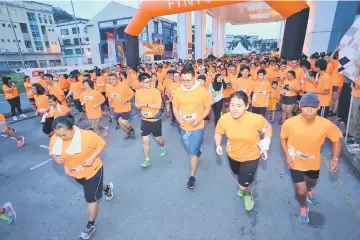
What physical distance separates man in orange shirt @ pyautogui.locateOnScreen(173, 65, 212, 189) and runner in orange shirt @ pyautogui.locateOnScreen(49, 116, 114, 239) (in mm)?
1461

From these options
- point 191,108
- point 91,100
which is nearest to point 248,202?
point 191,108

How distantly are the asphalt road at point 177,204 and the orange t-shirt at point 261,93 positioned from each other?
5.45ft

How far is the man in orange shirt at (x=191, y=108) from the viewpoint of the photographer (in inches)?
142

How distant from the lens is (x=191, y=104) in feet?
11.9

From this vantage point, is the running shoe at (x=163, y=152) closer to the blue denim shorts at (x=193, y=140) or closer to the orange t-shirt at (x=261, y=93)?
the blue denim shorts at (x=193, y=140)

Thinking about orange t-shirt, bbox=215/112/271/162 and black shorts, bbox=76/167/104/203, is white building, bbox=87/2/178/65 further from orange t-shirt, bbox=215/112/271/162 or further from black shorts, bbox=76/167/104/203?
black shorts, bbox=76/167/104/203

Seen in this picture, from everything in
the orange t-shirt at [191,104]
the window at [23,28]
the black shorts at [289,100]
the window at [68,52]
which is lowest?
the black shorts at [289,100]

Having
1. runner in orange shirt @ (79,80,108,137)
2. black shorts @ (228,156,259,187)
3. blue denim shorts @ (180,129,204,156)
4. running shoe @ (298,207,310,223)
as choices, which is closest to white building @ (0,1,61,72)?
runner in orange shirt @ (79,80,108,137)

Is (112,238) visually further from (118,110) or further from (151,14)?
(151,14)

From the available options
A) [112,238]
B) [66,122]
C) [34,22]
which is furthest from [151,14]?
[34,22]

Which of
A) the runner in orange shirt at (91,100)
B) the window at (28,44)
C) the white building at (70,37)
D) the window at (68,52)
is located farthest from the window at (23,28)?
the runner in orange shirt at (91,100)

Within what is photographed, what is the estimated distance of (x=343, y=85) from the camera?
22.2ft

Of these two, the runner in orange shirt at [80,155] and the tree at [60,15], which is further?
the tree at [60,15]

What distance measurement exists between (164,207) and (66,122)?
6.67 ft
